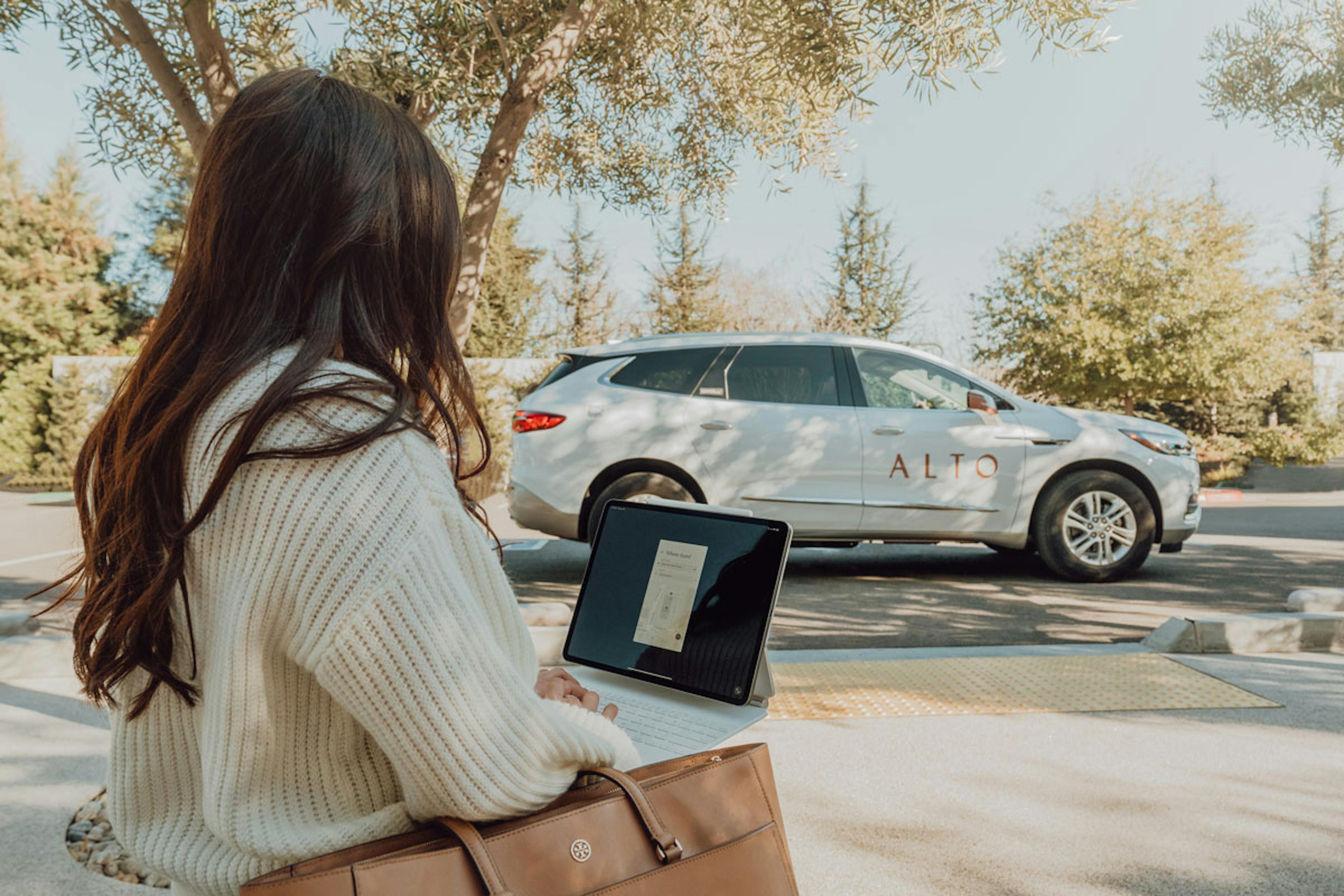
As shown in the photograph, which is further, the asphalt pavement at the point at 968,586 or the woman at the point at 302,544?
the asphalt pavement at the point at 968,586

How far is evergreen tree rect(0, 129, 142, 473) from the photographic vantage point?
20000mm

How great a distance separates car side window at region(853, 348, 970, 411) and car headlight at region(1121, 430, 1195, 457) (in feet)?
4.15

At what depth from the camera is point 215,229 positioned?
117cm

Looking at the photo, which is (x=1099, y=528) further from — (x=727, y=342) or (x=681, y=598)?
(x=681, y=598)

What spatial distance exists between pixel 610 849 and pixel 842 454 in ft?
20.5

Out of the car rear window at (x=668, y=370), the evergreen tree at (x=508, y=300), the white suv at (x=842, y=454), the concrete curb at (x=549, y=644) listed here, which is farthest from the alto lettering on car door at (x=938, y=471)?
the evergreen tree at (x=508, y=300)

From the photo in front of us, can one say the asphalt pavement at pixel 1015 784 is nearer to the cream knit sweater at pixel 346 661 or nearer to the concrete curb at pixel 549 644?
the cream knit sweater at pixel 346 661

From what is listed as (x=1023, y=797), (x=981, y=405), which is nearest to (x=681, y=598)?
(x=1023, y=797)

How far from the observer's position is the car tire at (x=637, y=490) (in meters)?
6.99

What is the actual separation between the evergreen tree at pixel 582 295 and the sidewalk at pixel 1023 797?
80.6 feet

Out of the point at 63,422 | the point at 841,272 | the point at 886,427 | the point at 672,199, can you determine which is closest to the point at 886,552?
the point at 886,427

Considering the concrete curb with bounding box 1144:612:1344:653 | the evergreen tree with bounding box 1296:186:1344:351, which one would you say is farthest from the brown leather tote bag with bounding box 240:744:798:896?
the evergreen tree with bounding box 1296:186:1344:351

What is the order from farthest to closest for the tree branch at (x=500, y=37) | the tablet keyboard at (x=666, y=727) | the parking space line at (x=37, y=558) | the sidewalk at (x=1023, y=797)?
the parking space line at (x=37, y=558) < the tree branch at (x=500, y=37) < the sidewalk at (x=1023, y=797) < the tablet keyboard at (x=666, y=727)

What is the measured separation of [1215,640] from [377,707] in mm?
5183
